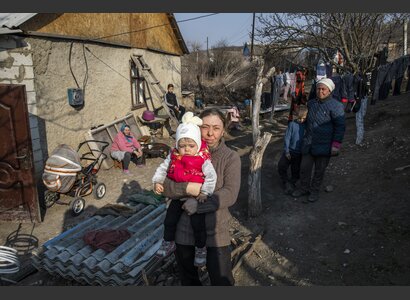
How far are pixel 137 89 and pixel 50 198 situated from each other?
6.19m

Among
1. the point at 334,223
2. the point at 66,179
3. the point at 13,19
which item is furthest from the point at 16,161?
the point at 334,223

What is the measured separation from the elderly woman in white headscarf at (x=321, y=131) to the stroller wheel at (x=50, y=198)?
4618 mm

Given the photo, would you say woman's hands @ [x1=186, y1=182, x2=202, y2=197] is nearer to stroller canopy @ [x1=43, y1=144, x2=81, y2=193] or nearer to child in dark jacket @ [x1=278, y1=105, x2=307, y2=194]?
child in dark jacket @ [x1=278, y1=105, x2=307, y2=194]

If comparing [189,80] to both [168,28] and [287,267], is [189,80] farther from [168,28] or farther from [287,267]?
[287,267]

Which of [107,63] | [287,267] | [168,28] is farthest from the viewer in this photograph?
[168,28]

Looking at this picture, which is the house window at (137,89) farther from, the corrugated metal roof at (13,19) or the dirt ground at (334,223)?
the corrugated metal roof at (13,19)

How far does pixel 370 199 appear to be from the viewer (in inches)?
202

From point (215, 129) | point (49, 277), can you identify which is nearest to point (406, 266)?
point (215, 129)

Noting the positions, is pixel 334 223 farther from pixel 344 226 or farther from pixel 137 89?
pixel 137 89

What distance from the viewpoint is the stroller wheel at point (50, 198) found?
19.1 ft

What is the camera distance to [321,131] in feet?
16.8

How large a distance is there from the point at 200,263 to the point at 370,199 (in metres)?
3.90

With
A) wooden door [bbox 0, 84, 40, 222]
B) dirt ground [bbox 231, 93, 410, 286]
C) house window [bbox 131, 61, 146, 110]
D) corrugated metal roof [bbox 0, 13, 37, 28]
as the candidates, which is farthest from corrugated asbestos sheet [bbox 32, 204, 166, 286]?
house window [bbox 131, 61, 146, 110]

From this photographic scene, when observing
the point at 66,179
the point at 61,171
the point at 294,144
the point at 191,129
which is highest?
the point at 191,129
